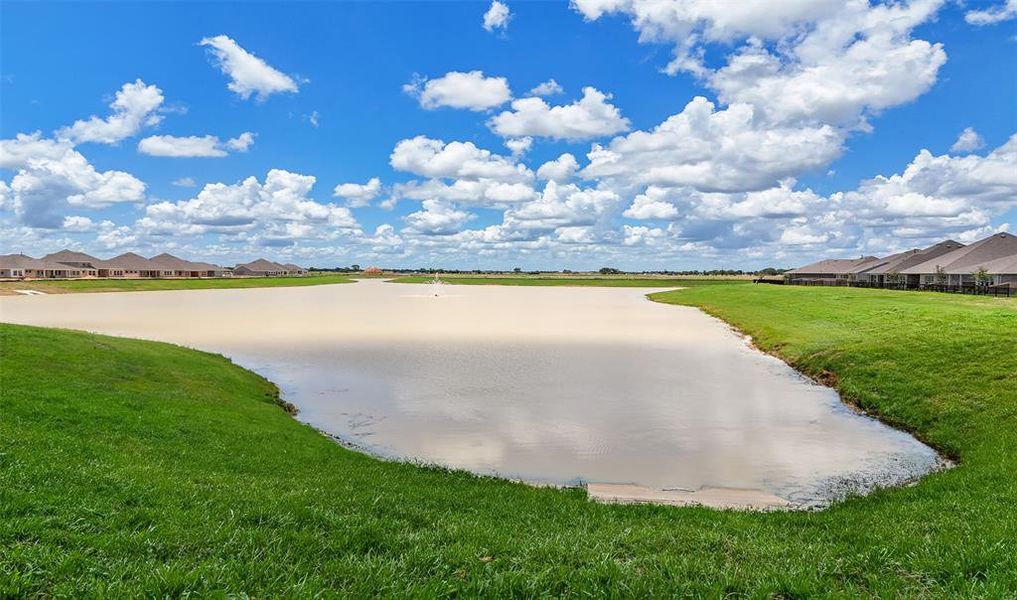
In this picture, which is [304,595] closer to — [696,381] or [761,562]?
[761,562]

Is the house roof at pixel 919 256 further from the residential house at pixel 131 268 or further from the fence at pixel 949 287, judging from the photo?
the residential house at pixel 131 268

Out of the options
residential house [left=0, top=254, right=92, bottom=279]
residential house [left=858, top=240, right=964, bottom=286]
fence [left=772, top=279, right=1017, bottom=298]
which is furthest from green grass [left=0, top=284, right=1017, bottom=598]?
residential house [left=0, top=254, right=92, bottom=279]

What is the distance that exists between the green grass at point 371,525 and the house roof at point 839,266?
119863mm

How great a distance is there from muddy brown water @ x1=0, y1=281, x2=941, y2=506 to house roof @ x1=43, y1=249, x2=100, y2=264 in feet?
501

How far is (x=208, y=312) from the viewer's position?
69.9 metres

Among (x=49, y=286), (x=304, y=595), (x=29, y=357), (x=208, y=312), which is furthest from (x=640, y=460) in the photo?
(x=49, y=286)

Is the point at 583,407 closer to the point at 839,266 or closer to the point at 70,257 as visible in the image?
the point at 839,266

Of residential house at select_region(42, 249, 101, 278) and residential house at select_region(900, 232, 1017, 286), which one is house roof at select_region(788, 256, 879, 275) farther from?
residential house at select_region(42, 249, 101, 278)

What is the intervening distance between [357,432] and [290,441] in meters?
4.15

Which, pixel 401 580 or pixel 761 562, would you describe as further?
pixel 761 562

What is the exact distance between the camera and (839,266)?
133 meters

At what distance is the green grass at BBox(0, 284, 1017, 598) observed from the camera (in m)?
6.63

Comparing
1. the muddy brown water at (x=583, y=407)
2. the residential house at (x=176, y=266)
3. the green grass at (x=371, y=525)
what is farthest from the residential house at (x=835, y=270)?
the residential house at (x=176, y=266)

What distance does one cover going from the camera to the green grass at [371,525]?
6.63 meters
